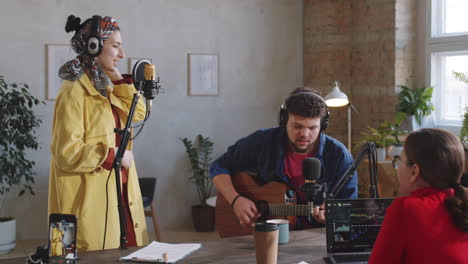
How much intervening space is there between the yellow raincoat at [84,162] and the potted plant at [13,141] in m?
2.39

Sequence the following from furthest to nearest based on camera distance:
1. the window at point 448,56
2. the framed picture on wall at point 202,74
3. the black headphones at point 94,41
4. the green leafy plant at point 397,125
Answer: the framed picture on wall at point 202,74
the window at point 448,56
the green leafy plant at point 397,125
the black headphones at point 94,41

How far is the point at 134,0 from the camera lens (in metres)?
6.02

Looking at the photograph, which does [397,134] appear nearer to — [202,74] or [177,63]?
[202,74]

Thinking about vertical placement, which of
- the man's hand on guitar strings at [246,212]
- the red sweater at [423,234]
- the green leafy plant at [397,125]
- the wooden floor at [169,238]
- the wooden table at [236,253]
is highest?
the green leafy plant at [397,125]

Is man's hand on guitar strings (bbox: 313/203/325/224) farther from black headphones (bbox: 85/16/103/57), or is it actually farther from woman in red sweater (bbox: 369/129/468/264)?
black headphones (bbox: 85/16/103/57)

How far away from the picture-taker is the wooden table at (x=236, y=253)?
2221mm

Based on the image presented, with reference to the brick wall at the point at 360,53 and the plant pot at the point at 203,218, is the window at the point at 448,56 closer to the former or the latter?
the brick wall at the point at 360,53

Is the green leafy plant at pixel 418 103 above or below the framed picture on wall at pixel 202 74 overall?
below

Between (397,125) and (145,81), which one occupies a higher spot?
(145,81)

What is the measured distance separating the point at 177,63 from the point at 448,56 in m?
2.80

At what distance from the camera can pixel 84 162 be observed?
9.07 ft

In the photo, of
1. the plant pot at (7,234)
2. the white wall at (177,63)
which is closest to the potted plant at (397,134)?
the white wall at (177,63)

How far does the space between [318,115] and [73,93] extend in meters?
1.20

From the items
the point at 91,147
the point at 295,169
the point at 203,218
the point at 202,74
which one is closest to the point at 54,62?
the point at 202,74
